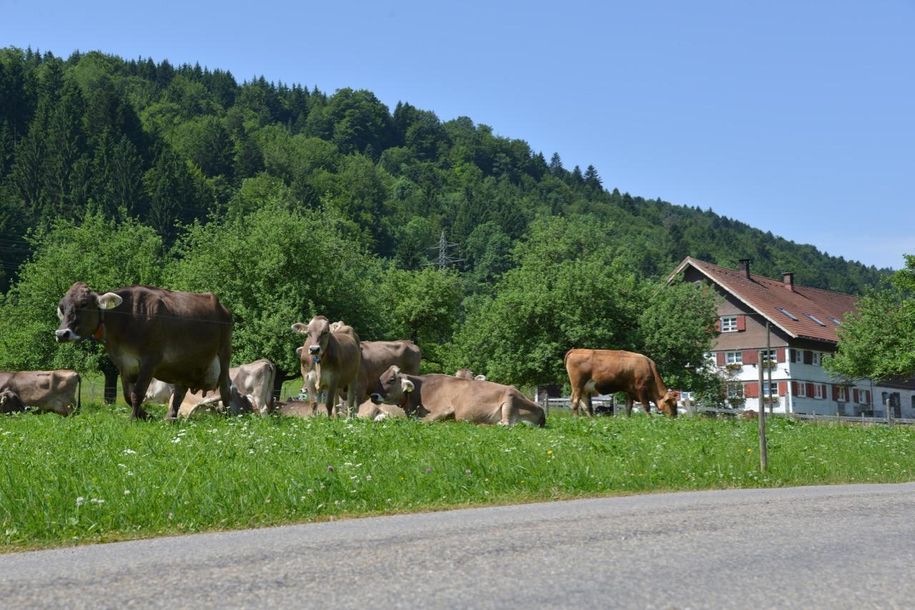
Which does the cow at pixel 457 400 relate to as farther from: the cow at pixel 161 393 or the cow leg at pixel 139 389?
the cow at pixel 161 393

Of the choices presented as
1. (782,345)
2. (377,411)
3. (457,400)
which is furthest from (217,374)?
(782,345)

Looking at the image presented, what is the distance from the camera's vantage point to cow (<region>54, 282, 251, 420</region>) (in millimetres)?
19141

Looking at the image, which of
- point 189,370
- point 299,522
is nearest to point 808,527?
point 299,522

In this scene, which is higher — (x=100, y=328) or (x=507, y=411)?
(x=100, y=328)

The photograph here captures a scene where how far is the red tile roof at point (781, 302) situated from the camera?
289 ft

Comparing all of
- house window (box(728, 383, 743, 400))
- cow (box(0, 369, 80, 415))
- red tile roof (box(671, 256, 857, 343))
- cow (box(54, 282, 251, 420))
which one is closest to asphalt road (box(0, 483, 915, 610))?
cow (box(54, 282, 251, 420))

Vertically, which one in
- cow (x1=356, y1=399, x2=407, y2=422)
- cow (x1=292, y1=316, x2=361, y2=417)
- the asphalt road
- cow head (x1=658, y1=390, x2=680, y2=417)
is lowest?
the asphalt road

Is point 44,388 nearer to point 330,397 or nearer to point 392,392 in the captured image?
point 330,397

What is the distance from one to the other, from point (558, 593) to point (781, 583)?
1707 mm

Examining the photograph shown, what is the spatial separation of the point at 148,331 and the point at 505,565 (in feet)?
43.7

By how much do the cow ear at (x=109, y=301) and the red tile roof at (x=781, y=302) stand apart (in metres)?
68.7

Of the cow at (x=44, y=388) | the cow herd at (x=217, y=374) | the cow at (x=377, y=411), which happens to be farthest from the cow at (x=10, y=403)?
the cow at (x=377, y=411)

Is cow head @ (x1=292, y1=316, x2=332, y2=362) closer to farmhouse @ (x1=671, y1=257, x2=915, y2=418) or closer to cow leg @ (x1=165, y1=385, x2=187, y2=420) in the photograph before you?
cow leg @ (x1=165, y1=385, x2=187, y2=420)

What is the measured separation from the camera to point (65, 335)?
1884cm
